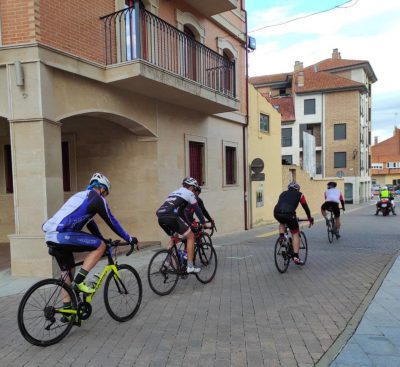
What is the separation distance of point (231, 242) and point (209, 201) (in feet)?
6.01

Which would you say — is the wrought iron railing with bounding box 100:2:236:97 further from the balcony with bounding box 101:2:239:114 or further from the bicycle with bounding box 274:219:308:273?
the bicycle with bounding box 274:219:308:273

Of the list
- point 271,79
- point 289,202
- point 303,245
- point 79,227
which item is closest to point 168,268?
point 79,227

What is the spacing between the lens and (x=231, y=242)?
11.8 m

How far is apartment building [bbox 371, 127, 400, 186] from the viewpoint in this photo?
2997 inches

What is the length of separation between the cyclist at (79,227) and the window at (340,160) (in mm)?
44934

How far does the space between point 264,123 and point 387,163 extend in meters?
68.5

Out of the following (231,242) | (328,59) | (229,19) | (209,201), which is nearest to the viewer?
(231,242)

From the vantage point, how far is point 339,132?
150 feet

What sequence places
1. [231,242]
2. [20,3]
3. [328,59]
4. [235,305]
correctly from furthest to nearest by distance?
[328,59], [231,242], [20,3], [235,305]

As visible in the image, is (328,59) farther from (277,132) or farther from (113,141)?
(113,141)

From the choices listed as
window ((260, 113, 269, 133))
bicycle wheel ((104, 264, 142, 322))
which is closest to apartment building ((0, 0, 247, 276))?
window ((260, 113, 269, 133))

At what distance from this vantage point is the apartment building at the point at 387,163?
7612cm

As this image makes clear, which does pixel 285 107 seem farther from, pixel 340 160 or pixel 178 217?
pixel 178 217

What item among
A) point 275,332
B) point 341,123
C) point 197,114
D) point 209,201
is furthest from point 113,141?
point 341,123
